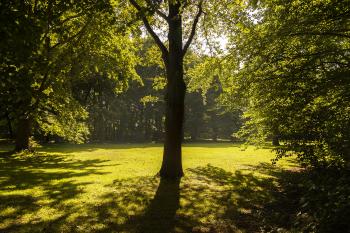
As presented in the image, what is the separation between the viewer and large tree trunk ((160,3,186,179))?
16.7m

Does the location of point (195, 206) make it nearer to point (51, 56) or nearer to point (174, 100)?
point (174, 100)

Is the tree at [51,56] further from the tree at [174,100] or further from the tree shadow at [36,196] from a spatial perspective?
the tree at [174,100]

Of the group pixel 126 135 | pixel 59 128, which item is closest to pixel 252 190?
pixel 59 128

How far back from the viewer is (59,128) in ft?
96.3

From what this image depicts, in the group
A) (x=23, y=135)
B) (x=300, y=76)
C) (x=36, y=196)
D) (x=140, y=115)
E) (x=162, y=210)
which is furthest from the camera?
(x=140, y=115)

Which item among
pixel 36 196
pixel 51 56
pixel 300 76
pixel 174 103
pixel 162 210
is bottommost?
pixel 162 210

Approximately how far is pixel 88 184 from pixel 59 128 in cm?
1567

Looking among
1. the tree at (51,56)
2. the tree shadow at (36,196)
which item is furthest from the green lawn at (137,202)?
the tree at (51,56)

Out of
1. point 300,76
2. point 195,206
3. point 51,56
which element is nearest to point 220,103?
point 300,76

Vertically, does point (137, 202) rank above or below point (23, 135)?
below

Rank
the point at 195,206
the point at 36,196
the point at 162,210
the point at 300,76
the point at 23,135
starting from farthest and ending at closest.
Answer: the point at 23,135
the point at 36,196
the point at 300,76
the point at 195,206
the point at 162,210

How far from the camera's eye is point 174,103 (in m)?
16.7

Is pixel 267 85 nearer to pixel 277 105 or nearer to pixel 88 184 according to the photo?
pixel 277 105

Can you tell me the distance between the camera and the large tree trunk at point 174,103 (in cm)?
1673
